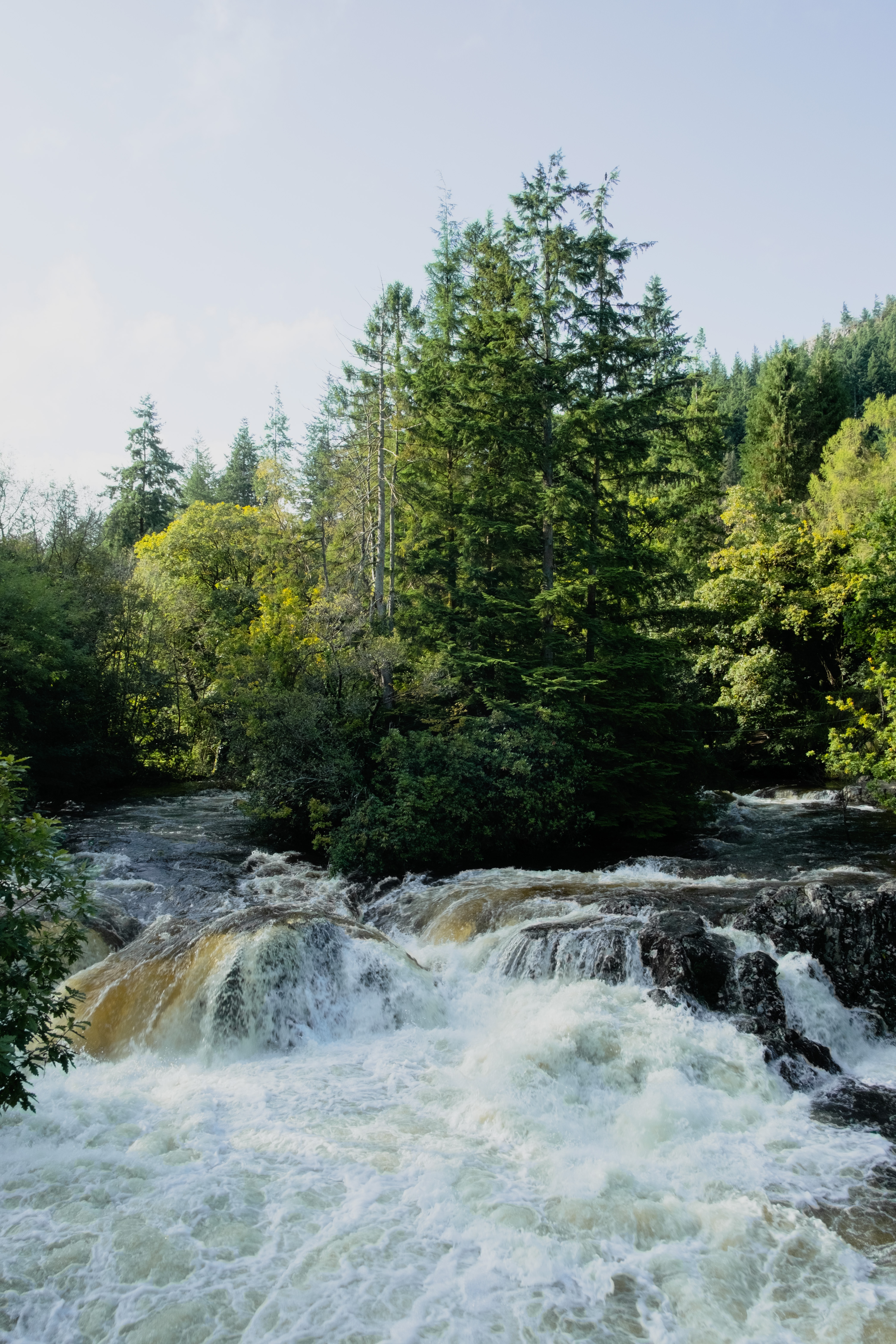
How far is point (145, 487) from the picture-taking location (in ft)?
161

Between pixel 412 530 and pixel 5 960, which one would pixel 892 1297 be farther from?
pixel 412 530

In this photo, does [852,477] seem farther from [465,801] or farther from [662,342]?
[465,801]

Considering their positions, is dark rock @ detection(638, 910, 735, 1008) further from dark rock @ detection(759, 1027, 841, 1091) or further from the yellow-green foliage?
the yellow-green foliage

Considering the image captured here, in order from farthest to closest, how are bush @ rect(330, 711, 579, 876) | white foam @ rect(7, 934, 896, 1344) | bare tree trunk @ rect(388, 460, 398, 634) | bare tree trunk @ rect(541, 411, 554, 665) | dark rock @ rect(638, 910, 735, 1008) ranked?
bare tree trunk @ rect(388, 460, 398, 634)
bare tree trunk @ rect(541, 411, 554, 665)
bush @ rect(330, 711, 579, 876)
dark rock @ rect(638, 910, 735, 1008)
white foam @ rect(7, 934, 896, 1344)

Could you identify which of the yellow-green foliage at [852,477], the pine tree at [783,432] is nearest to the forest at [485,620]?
the yellow-green foliage at [852,477]

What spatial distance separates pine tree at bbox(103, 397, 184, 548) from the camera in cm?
4816

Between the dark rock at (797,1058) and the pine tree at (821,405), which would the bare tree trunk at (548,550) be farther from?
the pine tree at (821,405)

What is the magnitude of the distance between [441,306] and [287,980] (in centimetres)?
1919

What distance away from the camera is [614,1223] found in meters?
6.05

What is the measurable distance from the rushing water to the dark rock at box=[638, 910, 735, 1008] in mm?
244

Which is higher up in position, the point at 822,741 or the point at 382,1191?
the point at 822,741

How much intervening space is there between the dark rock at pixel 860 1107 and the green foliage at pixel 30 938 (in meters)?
6.95

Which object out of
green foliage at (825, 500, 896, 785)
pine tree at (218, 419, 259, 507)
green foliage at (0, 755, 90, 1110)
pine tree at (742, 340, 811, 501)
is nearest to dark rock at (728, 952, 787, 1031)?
green foliage at (825, 500, 896, 785)

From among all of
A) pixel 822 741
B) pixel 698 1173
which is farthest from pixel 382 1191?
pixel 822 741
